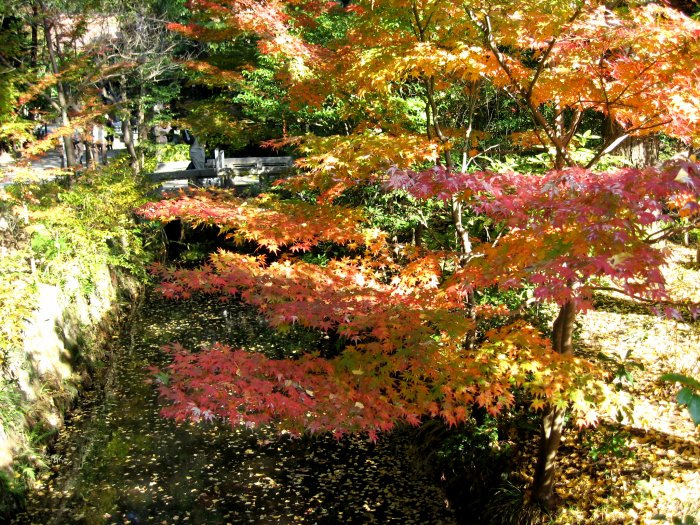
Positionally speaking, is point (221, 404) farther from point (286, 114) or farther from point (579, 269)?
point (286, 114)

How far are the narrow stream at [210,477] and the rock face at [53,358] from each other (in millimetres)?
390

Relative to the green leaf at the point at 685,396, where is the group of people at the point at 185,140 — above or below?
above

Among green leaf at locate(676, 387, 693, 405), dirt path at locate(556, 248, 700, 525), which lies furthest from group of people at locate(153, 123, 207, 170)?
green leaf at locate(676, 387, 693, 405)

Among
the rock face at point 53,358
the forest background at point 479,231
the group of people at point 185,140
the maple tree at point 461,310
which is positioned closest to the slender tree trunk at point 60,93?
the rock face at point 53,358

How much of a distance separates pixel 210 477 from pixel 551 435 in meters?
3.76

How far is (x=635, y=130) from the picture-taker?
4996 millimetres

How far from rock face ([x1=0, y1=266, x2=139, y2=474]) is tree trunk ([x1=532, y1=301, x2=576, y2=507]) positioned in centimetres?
516

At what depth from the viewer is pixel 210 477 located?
21.0ft

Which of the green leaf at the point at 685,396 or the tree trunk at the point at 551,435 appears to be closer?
the green leaf at the point at 685,396

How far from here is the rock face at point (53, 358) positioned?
19.9 feet

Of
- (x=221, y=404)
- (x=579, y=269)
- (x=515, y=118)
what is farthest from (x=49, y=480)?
(x=515, y=118)

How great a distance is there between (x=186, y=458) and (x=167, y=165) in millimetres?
18797

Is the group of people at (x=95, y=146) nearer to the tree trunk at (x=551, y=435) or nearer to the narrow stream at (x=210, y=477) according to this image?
the narrow stream at (x=210, y=477)

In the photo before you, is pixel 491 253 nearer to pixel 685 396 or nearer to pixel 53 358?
pixel 685 396
